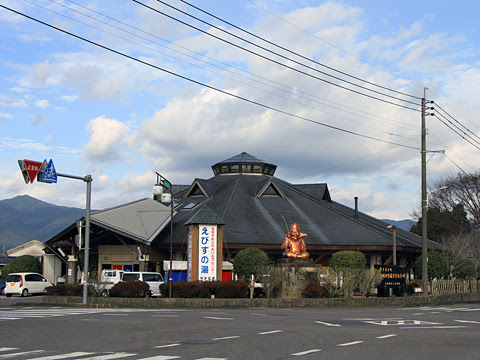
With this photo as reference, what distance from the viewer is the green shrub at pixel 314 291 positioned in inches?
1207

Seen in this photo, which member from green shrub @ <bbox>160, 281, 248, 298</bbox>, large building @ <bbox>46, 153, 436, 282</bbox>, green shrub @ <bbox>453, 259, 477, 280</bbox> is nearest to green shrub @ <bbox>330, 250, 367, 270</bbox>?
large building @ <bbox>46, 153, 436, 282</bbox>

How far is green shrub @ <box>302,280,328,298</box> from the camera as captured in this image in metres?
30.7

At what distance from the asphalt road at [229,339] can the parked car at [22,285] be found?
23836mm

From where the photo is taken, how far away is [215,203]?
5022 centimetres

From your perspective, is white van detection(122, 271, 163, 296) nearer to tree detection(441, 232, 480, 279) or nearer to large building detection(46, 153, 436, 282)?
large building detection(46, 153, 436, 282)

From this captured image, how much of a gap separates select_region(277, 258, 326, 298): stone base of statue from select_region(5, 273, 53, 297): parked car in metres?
19.8

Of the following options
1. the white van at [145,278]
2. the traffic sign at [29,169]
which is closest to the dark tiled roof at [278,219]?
the white van at [145,278]

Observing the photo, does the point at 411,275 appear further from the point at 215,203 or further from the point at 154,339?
the point at 154,339

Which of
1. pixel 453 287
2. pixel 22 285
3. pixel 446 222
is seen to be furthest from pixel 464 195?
pixel 22 285

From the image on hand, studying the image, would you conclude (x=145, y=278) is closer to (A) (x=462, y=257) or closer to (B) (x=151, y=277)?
(B) (x=151, y=277)

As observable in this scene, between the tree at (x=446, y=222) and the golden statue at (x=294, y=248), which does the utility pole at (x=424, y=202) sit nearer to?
the golden statue at (x=294, y=248)

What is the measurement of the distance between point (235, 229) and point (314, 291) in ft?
46.5

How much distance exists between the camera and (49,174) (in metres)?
24.2

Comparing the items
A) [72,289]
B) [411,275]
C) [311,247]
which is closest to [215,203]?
[311,247]
